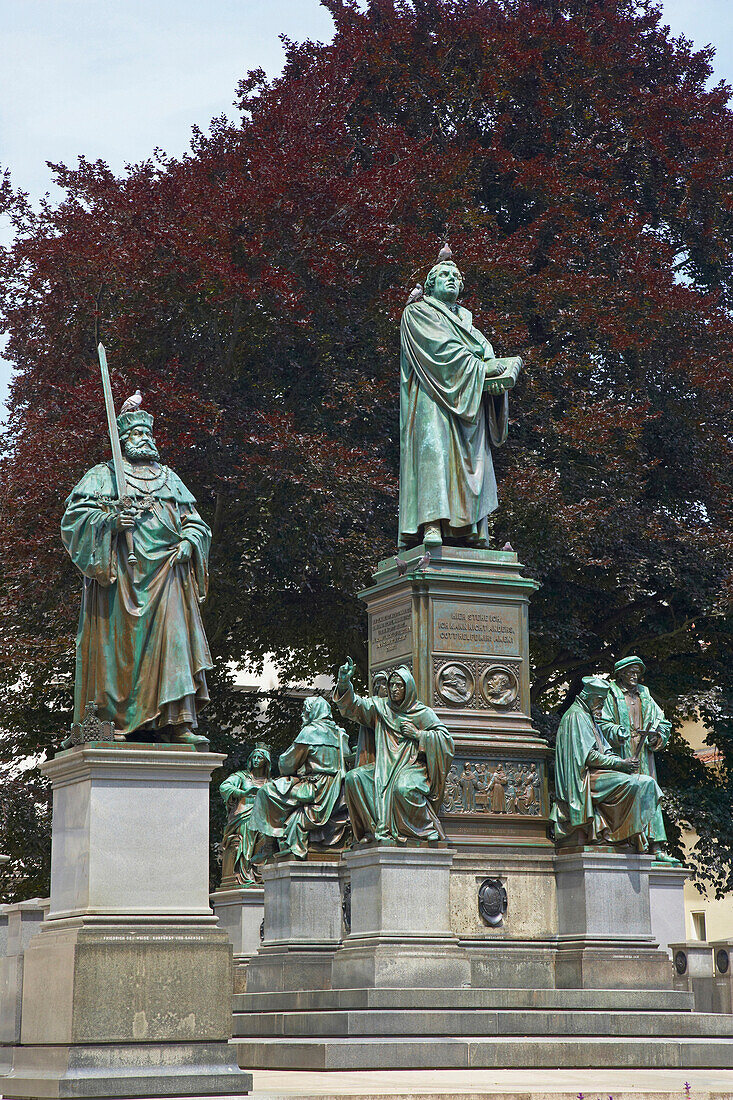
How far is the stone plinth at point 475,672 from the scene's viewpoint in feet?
48.9

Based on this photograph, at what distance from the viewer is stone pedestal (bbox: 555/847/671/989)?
14250 millimetres

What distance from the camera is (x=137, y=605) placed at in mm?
10148

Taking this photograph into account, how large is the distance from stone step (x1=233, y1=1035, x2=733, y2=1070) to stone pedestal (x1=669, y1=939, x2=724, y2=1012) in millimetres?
6077

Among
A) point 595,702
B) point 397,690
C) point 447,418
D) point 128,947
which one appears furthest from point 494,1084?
point 447,418

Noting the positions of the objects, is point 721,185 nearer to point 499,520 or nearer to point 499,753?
point 499,520

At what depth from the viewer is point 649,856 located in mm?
14734

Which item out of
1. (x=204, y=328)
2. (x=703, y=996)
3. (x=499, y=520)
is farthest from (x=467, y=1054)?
(x=204, y=328)

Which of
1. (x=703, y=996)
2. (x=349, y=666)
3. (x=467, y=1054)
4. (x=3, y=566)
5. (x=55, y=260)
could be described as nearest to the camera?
(x=467, y=1054)

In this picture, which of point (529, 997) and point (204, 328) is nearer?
point (529, 997)

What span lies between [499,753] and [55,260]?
12887 mm

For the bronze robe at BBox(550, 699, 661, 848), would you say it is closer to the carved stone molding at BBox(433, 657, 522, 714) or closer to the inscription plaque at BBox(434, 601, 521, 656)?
the carved stone molding at BBox(433, 657, 522, 714)

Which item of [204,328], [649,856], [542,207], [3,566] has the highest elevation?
[542,207]

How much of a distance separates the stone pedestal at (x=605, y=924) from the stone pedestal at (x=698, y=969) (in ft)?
12.0

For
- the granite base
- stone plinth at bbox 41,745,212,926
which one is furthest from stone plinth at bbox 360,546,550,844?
the granite base
